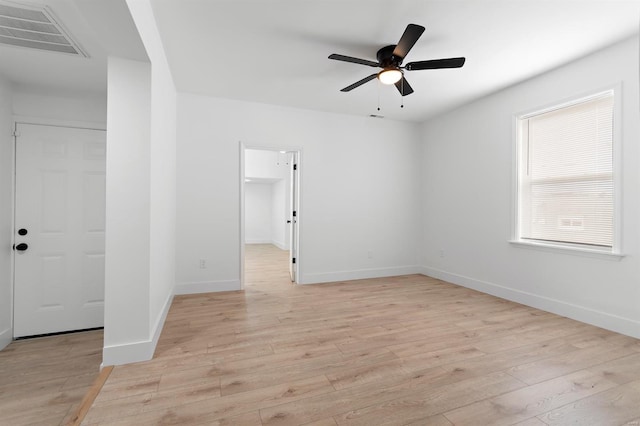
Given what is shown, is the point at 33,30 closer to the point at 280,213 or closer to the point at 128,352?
the point at 128,352

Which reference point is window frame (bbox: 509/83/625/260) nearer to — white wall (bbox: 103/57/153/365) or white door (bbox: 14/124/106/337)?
white wall (bbox: 103/57/153/365)

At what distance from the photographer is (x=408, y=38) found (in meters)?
2.19

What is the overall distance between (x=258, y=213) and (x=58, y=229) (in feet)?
24.3

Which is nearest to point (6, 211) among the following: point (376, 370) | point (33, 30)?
point (33, 30)

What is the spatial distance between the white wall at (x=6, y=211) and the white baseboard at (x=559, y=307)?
219 inches

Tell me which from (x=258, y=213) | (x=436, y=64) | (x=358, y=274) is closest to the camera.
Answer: (x=436, y=64)

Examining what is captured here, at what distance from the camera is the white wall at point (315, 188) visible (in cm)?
389

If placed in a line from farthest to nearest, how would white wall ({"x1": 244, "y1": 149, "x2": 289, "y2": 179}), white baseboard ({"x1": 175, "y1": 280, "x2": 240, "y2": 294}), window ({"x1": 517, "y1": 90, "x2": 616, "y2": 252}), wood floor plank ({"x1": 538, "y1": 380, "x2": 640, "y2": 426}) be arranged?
1. white wall ({"x1": 244, "y1": 149, "x2": 289, "y2": 179})
2. white baseboard ({"x1": 175, "y1": 280, "x2": 240, "y2": 294})
3. window ({"x1": 517, "y1": 90, "x2": 616, "y2": 252})
4. wood floor plank ({"x1": 538, "y1": 380, "x2": 640, "y2": 426})

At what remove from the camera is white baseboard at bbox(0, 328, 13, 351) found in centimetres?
266

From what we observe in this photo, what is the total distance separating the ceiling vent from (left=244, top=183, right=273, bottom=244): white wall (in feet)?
26.6

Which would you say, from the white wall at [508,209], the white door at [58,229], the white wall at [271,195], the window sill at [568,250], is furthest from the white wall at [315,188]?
the white wall at [271,195]

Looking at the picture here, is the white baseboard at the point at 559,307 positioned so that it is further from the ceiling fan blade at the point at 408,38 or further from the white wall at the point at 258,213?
the white wall at the point at 258,213

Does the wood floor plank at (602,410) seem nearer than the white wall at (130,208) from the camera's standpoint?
Yes

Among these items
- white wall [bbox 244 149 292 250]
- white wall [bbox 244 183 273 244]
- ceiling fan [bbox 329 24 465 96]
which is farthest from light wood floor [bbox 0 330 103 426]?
white wall [bbox 244 183 273 244]
